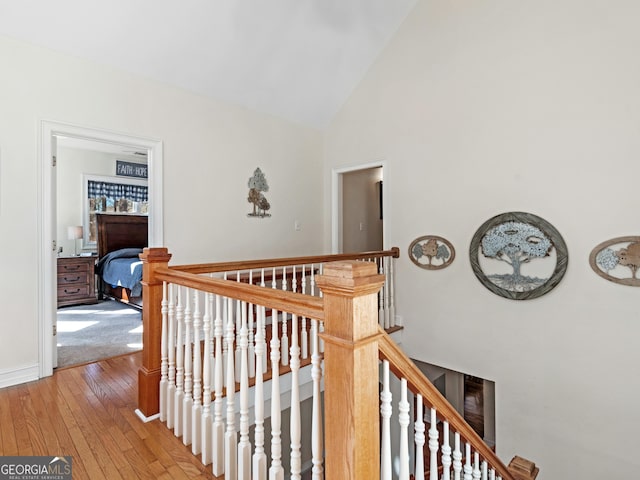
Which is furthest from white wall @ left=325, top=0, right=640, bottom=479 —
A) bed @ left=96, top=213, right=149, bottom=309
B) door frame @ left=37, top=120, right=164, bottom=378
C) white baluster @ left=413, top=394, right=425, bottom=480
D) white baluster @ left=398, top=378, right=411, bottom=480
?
bed @ left=96, top=213, right=149, bottom=309

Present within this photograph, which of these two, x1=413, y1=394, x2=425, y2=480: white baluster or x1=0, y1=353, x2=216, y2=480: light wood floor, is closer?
x1=413, y1=394, x2=425, y2=480: white baluster

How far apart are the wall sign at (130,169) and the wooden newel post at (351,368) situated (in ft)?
21.8

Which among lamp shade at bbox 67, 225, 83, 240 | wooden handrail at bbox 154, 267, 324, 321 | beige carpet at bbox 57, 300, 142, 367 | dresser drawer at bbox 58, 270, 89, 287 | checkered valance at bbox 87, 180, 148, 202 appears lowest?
beige carpet at bbox 57, 300, 142, 367

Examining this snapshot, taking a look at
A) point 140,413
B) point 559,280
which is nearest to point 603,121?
point 559,280

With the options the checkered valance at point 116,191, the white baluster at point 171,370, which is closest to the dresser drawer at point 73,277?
the checkered valance at point 116,191

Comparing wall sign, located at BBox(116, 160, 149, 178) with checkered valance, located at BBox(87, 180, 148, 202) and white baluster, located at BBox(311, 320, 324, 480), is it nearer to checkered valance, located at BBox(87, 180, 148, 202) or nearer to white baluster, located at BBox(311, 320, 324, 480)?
checkered valance, located at BBox(87, 180, 148, 202)

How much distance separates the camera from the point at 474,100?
3488mm

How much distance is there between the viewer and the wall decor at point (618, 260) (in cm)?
265

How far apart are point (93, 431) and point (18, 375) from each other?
1.16m

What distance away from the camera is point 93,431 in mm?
1917

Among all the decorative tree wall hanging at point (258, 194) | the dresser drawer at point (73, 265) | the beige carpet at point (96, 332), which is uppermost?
the decorative tree wall hanging at point (258, 194)

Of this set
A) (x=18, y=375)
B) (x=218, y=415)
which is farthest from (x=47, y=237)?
(x=218, y=415)

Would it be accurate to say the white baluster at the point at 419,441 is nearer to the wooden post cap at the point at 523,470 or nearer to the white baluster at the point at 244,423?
the white baluster at the point at 244,423

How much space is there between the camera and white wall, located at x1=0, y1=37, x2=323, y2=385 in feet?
8.30
